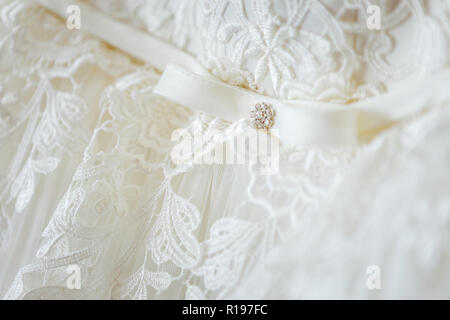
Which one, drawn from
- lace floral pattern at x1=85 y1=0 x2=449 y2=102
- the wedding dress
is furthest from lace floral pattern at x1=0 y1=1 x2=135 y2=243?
lace floral pattern at x1=85 y1=0 x2=449 y2=102

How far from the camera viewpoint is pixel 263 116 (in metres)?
0.53

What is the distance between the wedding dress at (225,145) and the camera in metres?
0.42

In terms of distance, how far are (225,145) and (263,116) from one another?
0.07m

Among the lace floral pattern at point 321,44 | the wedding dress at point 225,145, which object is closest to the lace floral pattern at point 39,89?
the wedding dress at point 225,145

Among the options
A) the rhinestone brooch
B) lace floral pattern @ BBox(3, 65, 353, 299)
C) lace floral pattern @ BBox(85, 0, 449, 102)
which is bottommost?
lace floral pattern @ BBox(3, 65, 353, 299)

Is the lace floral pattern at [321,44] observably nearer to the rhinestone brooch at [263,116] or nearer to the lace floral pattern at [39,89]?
the rhinestone brooch at [263,116]

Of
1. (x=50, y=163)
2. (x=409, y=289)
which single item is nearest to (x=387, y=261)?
(x=409, y=289)

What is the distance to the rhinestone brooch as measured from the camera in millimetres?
525

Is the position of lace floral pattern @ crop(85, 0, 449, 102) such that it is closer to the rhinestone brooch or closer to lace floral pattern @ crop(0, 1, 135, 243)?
the rhinestone brooch

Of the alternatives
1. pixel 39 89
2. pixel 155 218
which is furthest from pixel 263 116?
pixel 39 89

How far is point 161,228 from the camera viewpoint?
54 cm

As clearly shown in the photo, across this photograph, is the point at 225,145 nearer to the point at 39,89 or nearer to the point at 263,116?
the point at 263,116
